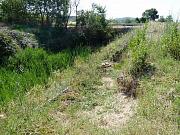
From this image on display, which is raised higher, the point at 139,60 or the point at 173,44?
the point at 173,44

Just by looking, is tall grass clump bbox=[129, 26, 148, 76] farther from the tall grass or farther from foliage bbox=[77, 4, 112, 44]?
foliage bbox=[77, 4, 112, 44]

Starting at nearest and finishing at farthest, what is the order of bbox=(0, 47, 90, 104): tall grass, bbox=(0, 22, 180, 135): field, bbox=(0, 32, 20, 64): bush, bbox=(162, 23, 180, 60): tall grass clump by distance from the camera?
bbox=(0, 22, 180, 135): field → bbox=(0, 47, 90, 104): tall grass → bbox=(162, 23, 180, 60): tall grass clump → bbox=(0, 32, 20, 64): bush

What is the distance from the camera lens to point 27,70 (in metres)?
9.15

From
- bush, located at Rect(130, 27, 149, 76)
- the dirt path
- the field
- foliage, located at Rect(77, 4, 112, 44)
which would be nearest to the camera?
the field

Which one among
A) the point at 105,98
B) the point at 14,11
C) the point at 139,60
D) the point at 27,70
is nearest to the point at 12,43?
the point at 27,70

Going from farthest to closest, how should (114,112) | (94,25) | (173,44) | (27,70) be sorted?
(94,25)
(173,44)
(27,70)
(114,112)

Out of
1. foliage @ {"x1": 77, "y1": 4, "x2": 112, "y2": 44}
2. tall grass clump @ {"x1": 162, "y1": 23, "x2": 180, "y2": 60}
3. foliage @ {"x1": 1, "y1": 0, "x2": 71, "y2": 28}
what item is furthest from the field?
foliage @ {"x1": 1, "y1": 0, "x2": 71, "y2": 28}

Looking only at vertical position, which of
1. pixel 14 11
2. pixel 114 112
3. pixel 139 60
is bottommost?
pixel 114 112

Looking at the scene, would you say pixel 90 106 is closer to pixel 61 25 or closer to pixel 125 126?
pixel 125 126

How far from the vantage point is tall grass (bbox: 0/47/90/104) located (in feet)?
24.3

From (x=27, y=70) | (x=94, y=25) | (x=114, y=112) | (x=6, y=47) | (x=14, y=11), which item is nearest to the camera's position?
(x=114, y=112)

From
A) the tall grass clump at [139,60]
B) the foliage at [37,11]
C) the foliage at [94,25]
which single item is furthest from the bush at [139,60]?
the foliage at [37,11]

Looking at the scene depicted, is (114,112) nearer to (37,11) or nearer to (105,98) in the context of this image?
(105,98)

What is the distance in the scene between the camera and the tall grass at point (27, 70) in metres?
7.41
